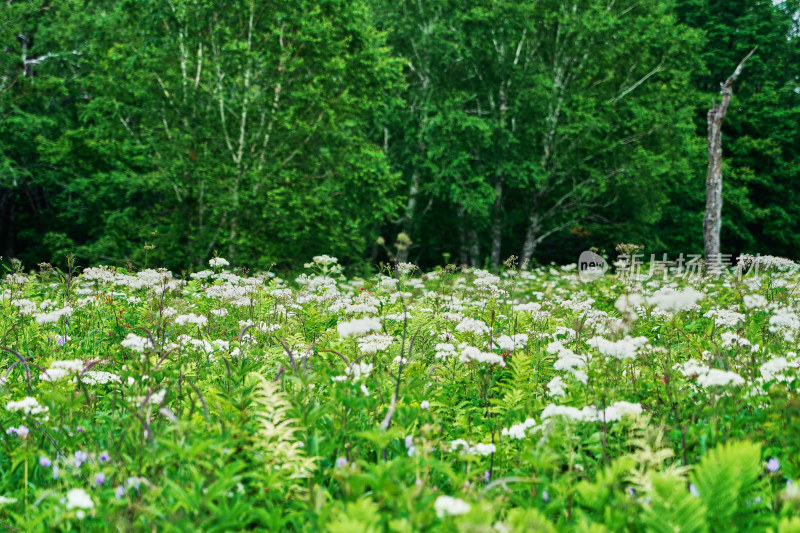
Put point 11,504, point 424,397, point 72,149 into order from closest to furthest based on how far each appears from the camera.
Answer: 1. point 11,504
2. point 424,397
3. point 72,149

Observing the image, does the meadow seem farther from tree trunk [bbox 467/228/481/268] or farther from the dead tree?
tree trunk [bbox 467/228/481/268]

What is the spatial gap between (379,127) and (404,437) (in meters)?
22.3

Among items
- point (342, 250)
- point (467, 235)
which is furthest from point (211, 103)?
point (467, 235)

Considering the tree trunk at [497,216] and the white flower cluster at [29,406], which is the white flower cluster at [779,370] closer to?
the white flower cluster at [29,406]

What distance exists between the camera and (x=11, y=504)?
2771 mm

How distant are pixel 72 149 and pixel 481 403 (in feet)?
69.1

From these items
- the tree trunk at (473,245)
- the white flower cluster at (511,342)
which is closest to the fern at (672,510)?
the white flower cluster at (511,342)

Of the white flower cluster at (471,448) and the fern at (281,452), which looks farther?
the white flower cluster at (471,448)

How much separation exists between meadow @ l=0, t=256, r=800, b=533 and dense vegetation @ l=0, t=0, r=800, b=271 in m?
12.3

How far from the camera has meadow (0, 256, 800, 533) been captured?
218 centimetres

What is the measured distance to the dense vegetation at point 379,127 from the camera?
57.6ft

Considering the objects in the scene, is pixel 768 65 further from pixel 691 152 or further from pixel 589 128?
pixel 589 128

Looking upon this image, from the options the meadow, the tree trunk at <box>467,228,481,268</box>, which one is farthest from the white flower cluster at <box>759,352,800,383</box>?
the tree trunk at <box>467,228,481,268</box>

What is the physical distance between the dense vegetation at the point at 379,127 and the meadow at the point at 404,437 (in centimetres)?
1234
